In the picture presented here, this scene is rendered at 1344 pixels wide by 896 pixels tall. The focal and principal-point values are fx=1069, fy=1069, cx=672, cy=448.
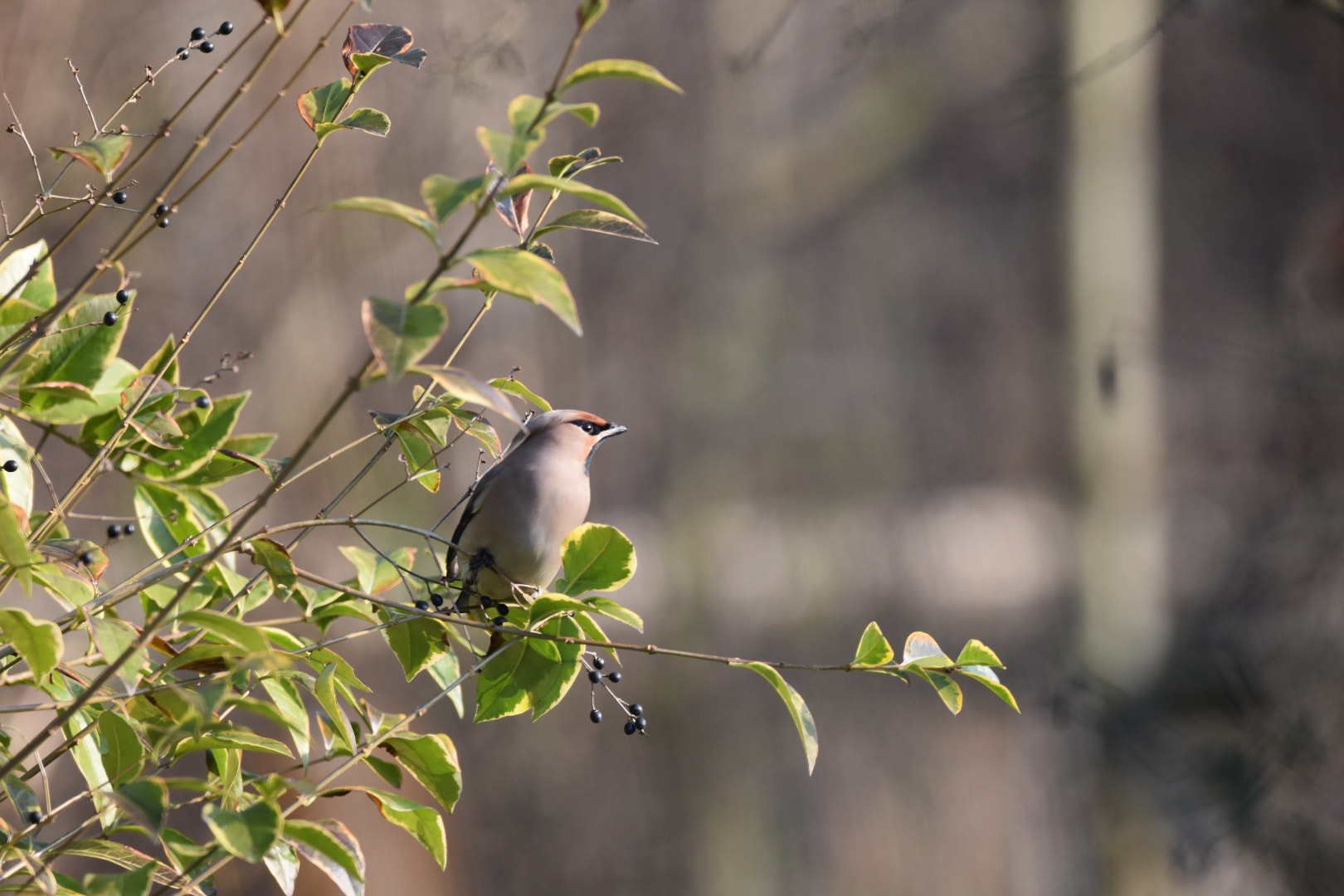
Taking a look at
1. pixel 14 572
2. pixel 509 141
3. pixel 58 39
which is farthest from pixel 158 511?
pixel 58 39

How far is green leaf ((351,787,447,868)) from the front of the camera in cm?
57

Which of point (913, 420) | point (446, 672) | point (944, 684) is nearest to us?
point (944, 684)

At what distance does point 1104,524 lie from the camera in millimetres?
2650

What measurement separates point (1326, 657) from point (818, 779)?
108 centimetres

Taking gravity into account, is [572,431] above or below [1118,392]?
above

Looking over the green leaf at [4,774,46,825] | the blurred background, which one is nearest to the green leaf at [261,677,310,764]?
the green leaf at [4,774,46,825]

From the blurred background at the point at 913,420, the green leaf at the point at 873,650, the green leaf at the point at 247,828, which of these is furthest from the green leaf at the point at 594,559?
the blurred background at the point at 913,420

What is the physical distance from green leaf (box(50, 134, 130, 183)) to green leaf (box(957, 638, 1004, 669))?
50 centimetres

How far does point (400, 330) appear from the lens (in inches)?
15.1

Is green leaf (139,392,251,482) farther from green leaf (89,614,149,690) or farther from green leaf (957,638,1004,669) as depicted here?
green leaf (957,638,1004,669)

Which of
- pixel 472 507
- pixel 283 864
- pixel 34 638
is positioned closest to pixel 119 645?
pixel 34 638

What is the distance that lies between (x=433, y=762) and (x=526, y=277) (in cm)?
32

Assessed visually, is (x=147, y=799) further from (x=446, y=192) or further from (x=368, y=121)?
(x=368, y=121)

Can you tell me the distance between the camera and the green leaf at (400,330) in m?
0.37
